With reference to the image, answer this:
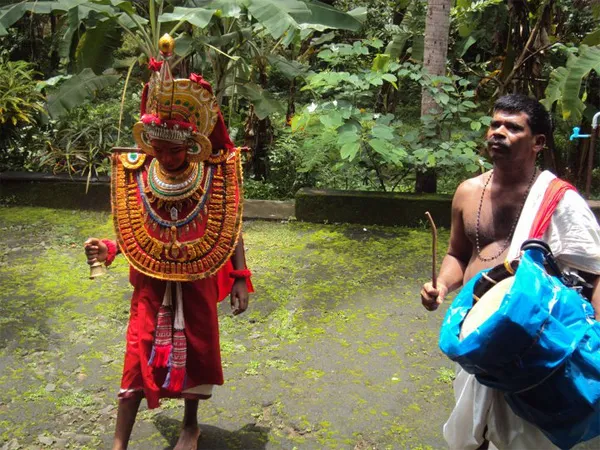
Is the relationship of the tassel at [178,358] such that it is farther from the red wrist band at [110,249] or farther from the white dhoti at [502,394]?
the white dhoti at [502,394]

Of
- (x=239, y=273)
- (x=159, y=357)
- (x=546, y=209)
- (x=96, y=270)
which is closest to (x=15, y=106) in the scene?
(x=96, y=270)

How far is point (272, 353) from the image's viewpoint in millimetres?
4145

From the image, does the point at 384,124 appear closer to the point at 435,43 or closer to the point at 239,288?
the point at 435,43

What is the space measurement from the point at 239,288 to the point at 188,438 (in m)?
0.74

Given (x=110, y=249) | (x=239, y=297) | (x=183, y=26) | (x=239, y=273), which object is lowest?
(x=239, y=297)

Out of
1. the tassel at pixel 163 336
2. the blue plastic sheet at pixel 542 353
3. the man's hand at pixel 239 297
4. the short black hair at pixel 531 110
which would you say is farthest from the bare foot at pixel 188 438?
the short black hair at pixel 531 110

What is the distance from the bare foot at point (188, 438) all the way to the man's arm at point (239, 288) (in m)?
0.59

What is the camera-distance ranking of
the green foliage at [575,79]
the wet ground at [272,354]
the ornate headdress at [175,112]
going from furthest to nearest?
1. the green foliage at [575,79]
2. the wet ground at [272,354]
3. the ornate headdress at [175,112]

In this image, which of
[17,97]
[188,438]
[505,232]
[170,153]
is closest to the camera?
[505,232]

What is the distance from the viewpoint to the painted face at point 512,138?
7.89ft

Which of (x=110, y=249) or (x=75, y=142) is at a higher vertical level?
(x=75, y=142)

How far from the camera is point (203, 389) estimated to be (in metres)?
3.10

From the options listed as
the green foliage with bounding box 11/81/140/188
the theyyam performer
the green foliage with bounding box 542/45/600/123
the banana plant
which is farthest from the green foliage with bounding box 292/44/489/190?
the theyyam performer

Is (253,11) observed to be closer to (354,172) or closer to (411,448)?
(354,172)
